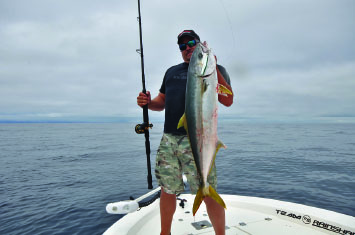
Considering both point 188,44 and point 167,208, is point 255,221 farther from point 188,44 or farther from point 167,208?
point 188,44

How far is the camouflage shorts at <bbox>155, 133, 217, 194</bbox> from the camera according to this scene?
114 inches

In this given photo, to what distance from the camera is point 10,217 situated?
27.8ft

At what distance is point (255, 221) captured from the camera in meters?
4.46

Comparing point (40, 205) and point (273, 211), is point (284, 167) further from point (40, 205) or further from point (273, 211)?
point (40, 205)

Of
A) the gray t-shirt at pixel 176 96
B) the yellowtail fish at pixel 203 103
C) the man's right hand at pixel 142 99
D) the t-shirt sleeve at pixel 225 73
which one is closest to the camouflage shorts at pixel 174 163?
the gray t-shirt at pixel 176 96

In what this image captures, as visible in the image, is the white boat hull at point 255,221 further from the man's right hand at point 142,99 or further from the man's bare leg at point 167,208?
the man's right hand at point 142,99

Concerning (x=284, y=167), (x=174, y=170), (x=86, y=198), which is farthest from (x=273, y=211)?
(x=284, y=167)

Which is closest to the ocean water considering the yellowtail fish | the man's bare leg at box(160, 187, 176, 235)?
the man's bare leg at box(160, 187, 176, 235)

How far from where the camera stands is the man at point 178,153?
9.32 feet

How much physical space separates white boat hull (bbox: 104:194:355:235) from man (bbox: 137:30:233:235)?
3.85 feet

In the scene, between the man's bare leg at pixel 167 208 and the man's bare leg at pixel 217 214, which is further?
the man's bare leg at pixel 167 208

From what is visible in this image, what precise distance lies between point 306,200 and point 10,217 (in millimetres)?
11507

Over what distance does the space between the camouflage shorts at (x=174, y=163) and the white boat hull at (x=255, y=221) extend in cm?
148

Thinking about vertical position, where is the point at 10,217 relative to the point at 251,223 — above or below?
below
